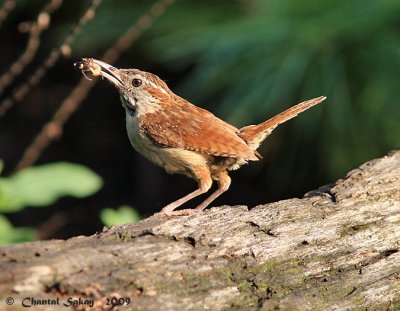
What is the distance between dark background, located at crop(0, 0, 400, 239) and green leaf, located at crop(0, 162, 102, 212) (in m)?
1.89

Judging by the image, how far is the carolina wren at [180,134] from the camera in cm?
398

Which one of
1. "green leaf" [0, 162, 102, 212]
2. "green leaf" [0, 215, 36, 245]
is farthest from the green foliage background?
"green leaf" [0, 215, 36, 245]

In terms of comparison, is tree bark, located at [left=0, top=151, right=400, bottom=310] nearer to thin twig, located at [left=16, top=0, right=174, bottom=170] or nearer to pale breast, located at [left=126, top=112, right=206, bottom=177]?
pale breast, located at [left=126, top=112, right=206, bottom=177]

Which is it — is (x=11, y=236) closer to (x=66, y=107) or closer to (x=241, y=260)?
(x=241, y=260)

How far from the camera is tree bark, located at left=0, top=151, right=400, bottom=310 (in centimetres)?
271

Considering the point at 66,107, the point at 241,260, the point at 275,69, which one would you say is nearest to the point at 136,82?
the point at 66,107

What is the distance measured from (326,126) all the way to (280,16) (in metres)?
0.90

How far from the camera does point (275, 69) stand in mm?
6098

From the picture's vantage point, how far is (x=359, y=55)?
19.5 feet

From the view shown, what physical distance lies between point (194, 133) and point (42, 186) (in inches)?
38.9

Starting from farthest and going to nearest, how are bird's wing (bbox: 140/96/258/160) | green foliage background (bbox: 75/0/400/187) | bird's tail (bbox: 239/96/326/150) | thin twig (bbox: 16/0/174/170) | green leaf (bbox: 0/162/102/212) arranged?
green foliage background (bbox: 75/0/400/187)
thin twig (bbox: 16/0/174/170)
bird's tail (bbox: 239/96/326/150)
bird's wing (bbox: 140/96/258/160)
green leaf (bbox: 0/162/102/212)

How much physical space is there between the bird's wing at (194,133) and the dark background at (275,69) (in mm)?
1495

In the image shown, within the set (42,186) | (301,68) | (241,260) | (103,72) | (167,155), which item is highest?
(301,68)

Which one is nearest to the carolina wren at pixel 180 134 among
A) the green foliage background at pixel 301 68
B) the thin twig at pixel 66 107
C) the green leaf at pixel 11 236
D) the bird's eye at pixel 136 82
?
the bird's eye at pixel 136 82
